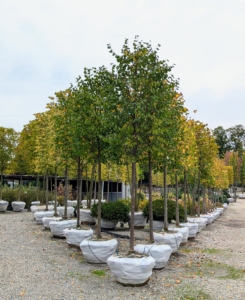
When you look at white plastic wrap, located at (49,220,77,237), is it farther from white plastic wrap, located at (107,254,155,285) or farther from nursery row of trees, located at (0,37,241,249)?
white plastic wrap, located at (107,254,155,285)

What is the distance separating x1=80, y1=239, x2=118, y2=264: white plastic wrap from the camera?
7.03m

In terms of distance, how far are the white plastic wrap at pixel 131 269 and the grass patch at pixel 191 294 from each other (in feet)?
2.03

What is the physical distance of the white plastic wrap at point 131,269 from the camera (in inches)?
221

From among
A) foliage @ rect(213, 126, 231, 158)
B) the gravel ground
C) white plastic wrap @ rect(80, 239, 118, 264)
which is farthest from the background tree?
foliage @ rect(213, 126, 231, 158)

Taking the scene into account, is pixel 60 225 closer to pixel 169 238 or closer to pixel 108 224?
pixel 108 224

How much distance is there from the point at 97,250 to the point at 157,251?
47.1 inches

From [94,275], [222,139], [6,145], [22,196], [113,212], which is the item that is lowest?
[94,275]

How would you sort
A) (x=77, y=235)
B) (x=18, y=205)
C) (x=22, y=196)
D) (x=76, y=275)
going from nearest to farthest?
(x=76, y=275), (x=77, y=235), (x=18, y=205), (x=22, y=196)

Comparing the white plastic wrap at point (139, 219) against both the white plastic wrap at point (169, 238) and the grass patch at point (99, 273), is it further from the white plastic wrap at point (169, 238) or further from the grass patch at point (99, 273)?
the grass patch at point (99, 273)

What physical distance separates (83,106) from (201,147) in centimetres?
680

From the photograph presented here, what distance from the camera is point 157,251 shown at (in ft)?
22.3

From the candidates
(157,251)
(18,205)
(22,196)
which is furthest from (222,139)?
(157,251)

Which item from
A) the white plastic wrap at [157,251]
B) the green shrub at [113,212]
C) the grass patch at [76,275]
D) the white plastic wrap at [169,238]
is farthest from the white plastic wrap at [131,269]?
the green shrub at [113,212]

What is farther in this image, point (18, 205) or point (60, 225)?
point (18, 205)
